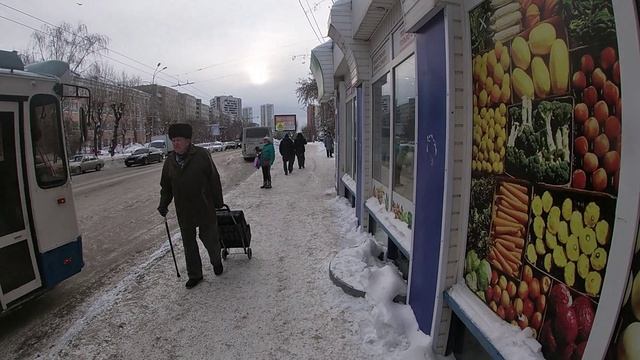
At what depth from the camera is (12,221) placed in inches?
160

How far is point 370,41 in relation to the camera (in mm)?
6738

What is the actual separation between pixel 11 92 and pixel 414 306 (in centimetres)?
428

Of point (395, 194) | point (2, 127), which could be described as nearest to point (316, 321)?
point (395, 194)

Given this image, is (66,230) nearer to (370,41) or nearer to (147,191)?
(370,41)

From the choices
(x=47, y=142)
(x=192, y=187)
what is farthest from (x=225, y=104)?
(x=192, y=187)

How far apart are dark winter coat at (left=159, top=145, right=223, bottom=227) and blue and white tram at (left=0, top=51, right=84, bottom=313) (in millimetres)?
1107

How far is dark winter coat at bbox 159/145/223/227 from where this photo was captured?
4844mm

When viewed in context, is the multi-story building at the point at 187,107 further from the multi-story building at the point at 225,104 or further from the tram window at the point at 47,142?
the tram window at the point at 47,142

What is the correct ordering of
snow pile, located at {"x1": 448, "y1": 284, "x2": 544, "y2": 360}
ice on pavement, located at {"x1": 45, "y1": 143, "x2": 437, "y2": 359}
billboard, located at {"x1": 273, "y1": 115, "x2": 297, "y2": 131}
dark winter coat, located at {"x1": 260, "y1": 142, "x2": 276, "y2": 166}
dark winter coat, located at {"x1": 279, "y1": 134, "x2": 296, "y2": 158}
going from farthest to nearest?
billboard, located at {"x1": 273, "y1": 115, "x2": 297, "y2": 131} < dark winter coat, located at {"x1": 279, "y1": 134, "x2": 296, "y2": 158} < dark winter coat, located at {"x1": 260, "y1": 142, "x2": 276, "y2": 166} < ice on pavement, located at {"x1": 45, "y1": 143, "x2": 437, "y2": 359} < snow pile, located at {"x1": 448, "y1": 284, "x2": 544, "y2": 360}

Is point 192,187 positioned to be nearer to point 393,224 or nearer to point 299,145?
point 393,224

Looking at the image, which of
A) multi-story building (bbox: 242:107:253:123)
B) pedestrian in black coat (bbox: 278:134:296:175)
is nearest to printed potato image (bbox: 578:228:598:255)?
pedestrian in black coat (bbox: 278:134:296:175)

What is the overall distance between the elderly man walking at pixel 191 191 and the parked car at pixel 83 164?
2324 cm

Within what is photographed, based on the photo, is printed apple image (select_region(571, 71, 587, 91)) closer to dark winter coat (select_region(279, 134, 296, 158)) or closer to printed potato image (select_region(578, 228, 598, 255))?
printed potato image (select_region(578, 228, 598, 255))

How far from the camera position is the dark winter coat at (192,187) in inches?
191
